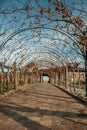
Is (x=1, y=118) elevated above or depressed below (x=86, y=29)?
below

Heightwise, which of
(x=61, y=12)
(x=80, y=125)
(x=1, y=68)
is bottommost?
(x=80, y=125)

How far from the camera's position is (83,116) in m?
7.75

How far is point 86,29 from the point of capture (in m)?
8.38

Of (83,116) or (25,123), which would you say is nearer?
(25,123)

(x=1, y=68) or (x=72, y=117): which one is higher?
(x=1, y=68)

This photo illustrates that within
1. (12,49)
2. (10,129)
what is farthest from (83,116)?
(12,49)

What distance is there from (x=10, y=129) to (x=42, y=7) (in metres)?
4.35

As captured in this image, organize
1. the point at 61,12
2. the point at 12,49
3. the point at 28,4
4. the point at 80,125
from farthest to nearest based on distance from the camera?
the point at 12,49
the point at 28,4
the point at 61,12
the point at 80,125

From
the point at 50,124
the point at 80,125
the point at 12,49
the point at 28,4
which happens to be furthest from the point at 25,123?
the point at 12,49

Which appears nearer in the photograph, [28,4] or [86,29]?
[86,29]

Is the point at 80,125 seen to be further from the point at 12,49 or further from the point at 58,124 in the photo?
the point at 12,49

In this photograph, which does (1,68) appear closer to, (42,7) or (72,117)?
(42,7)

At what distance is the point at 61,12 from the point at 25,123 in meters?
3.66

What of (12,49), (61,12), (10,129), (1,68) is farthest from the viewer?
(12,49)
